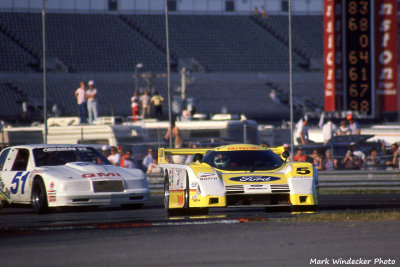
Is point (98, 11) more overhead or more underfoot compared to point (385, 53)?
more overhead

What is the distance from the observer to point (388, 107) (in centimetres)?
3212

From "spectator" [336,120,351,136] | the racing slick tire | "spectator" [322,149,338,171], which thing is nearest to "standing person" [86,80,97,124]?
"spectator" [336,120,351,136]

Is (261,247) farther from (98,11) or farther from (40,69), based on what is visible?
(98,11)

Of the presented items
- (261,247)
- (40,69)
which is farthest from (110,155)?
(40,69)

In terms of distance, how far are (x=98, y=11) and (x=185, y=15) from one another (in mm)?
6440

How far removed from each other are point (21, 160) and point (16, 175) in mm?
339

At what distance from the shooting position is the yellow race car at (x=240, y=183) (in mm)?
12430

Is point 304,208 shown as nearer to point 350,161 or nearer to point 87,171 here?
point 87,171

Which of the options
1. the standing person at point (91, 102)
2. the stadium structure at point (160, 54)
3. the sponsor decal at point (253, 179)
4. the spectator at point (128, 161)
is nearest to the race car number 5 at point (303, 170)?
the sponsor decal at point (253, 179)

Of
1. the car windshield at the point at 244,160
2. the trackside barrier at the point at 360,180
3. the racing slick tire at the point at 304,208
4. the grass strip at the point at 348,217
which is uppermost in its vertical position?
the car windshield at the point at 244,160

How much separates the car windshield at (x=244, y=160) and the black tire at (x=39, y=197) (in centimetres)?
264

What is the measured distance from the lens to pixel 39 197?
14.1 meters

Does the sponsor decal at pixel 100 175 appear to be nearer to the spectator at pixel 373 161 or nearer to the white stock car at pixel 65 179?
the white stock car at pixel 65 179

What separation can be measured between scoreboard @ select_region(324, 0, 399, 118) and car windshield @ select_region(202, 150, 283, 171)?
59.8 ft
